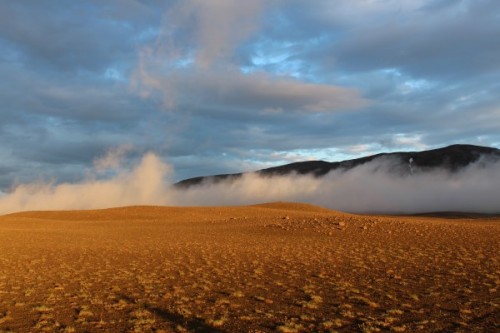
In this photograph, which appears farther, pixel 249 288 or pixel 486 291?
pixel 249 288

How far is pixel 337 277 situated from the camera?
15148mm

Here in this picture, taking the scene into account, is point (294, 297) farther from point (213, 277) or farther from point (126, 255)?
point (126, 255)

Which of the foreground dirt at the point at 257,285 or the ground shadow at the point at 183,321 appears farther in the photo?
the foreground dirt at the point at 257,285

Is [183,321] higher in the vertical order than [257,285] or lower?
higher

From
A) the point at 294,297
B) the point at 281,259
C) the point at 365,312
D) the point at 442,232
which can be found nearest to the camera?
the point at 365,312

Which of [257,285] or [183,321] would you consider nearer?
[183,321]

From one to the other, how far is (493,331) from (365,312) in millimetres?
2783

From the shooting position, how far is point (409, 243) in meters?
25.2

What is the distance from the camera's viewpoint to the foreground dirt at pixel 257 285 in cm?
963

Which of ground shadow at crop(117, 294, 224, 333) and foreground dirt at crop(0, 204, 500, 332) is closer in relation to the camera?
ground shadow at crop(117, 294, 224, 333)

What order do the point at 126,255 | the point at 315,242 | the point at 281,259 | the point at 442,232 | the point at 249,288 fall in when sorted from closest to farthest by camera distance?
the point at 249,288, the point at 281,259, the point at 126,255, the point at 315,242, the point at 442,232

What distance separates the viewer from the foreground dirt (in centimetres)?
963

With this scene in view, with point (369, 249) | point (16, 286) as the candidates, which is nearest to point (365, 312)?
point (16, 286)

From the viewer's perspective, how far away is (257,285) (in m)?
13.9
